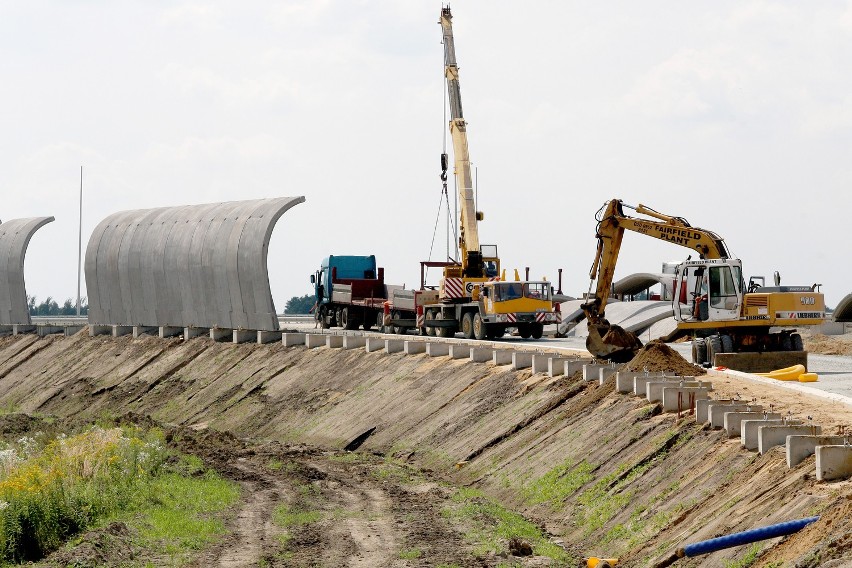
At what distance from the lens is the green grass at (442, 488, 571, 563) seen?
58.7 feet

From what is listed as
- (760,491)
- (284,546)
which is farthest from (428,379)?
(760,491)

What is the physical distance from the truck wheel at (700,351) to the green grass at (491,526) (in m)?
11.1

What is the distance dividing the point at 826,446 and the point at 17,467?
48.5 feet

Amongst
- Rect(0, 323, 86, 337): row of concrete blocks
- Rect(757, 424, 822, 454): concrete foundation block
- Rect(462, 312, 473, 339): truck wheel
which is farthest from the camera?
Rect(0, 323, 86, 337): row of concrete blocks

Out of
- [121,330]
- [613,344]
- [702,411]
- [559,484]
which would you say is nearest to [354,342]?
[613,344]

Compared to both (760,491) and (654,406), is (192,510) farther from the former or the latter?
(760,491)

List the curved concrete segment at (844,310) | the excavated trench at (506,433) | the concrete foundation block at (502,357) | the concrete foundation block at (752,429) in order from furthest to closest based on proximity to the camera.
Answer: the curved concrete segment at (844,310)
the concrete foundation block at (502,357)
the concrete foundation block at (752,429)
the excavated trench at (506,433)

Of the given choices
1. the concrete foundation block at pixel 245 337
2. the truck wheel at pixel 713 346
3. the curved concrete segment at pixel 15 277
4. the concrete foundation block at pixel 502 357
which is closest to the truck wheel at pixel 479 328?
the concrete foundation block at pixel 245 337

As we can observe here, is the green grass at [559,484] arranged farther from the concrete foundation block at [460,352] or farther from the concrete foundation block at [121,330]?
the concrete foundation block at [121,330]

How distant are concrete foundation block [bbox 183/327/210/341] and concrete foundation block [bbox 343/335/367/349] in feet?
36.9

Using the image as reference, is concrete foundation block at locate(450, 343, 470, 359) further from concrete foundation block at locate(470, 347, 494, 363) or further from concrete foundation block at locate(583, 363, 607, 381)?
concrete foundation block at locate(583, 363, 607, 381)

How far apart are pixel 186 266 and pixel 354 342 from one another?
13186mm

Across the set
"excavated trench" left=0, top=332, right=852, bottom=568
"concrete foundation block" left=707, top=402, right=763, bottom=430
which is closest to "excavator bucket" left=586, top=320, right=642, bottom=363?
"excavated trench" left=0, top=332, right=852, bottom=568

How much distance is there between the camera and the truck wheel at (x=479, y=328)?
45844 millimetres
